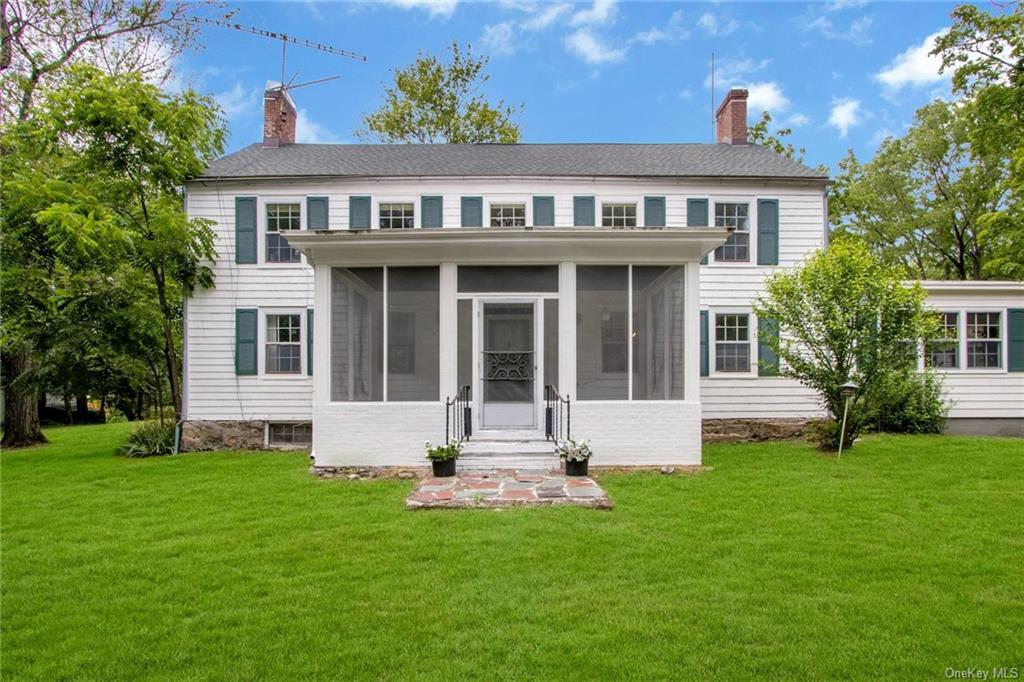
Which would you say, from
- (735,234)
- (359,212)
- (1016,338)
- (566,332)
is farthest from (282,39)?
(1016,338)

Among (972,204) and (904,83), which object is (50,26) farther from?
(972,204)

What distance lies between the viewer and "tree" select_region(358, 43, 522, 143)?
70.1 ft

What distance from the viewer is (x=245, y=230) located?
1191cm

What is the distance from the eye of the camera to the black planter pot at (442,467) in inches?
295

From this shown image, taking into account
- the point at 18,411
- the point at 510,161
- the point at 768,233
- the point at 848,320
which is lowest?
the point at 18,411

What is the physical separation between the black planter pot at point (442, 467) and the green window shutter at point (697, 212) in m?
7.41

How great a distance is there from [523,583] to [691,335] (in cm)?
517

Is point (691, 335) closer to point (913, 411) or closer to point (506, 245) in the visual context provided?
point (506, 245)

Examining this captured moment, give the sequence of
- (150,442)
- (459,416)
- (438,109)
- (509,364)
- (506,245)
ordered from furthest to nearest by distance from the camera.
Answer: (438,109)
(150,442)
(509,364)
(459,416)
(506,245)

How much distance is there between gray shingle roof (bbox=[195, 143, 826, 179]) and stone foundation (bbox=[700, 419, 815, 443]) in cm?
500

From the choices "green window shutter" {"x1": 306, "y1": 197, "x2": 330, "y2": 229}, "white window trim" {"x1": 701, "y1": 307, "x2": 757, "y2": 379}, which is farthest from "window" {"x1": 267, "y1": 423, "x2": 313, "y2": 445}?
"white window trim" {"x1": 701, "y1": 307, "x2": 757, "y2": 379}

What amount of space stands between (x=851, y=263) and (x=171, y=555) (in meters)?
9.64

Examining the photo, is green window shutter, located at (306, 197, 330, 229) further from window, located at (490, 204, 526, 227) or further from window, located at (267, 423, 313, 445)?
window, located at (267, 423, 313, 445)

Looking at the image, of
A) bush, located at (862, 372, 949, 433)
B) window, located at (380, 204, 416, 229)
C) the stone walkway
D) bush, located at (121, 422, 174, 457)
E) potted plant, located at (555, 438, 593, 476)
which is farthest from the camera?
window, located at (380, 204, 416, 229)
